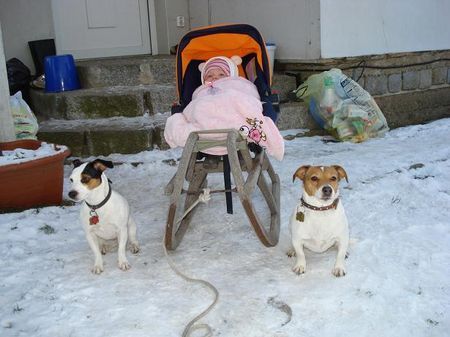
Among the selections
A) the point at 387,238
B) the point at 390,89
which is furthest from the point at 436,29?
the point at 387,238

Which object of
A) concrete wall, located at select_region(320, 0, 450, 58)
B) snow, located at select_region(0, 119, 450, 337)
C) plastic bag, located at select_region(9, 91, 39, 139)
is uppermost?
concrete wall, located at select_region(320, 0, 450, 58)

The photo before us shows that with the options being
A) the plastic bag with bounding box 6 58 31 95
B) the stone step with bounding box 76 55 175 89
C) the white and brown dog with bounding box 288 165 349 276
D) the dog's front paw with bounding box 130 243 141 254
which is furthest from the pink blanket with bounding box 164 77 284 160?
the plastic bag with bounding box 6 58 31 95

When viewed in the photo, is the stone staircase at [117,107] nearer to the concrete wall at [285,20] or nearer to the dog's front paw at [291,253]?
the concrete wall at [285,20]

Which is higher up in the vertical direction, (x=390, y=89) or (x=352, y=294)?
(x=390, y=89)

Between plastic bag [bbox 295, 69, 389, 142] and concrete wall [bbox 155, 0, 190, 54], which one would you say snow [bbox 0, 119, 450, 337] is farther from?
concrete wall [bbox 155, 0, 190, 54]

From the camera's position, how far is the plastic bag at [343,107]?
19.1 ft

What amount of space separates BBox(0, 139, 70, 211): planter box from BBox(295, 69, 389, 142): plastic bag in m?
3.11

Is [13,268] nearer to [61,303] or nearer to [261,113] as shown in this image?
[61,303]

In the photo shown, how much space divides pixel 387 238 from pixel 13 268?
2.37 m

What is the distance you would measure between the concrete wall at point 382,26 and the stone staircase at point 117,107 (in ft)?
2.55

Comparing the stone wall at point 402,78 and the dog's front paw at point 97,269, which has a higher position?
the stone wall at point 402,78

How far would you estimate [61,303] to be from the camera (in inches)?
104

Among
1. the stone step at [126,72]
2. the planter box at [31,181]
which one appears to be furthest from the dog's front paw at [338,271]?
the stone step at [126,72]

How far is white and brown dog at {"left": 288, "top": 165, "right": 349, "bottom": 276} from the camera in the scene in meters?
2.81
